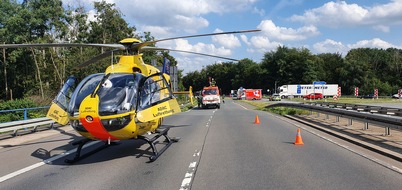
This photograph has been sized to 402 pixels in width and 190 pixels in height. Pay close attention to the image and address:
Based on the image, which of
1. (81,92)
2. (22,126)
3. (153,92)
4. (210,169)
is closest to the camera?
(210,169)

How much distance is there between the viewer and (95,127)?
8336 mm

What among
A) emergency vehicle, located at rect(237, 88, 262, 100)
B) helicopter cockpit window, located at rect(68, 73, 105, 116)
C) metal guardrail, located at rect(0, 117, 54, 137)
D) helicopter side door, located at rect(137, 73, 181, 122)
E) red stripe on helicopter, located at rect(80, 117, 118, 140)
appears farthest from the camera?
emergency vehicle, located at rect(237, 88, 262, 100)

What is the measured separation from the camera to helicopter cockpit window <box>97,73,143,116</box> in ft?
27.6

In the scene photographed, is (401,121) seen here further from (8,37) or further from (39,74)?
(39,74)

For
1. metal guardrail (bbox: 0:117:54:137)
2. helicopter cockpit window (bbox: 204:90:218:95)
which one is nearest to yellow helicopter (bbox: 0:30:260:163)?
metal guardrail (bbox: 0:117:54:137)

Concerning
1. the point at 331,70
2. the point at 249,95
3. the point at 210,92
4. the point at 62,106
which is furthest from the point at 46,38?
the point at 331,70

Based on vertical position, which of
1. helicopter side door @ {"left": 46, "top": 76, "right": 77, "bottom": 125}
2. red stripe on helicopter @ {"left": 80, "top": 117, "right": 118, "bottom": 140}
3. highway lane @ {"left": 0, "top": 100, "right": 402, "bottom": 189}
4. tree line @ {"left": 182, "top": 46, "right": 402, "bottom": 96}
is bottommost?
highway lane @ {"left": 0, "top": 100, "right": 402, "bottom": 189}

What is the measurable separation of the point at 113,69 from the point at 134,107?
75.9 inches

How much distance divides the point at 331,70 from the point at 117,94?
12262cm

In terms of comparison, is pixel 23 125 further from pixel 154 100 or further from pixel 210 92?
pixel 210 92

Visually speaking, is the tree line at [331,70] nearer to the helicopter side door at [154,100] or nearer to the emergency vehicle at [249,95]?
the emergency vehicle at [249,95]

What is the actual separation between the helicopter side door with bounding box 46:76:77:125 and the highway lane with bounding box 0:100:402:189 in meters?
1.08

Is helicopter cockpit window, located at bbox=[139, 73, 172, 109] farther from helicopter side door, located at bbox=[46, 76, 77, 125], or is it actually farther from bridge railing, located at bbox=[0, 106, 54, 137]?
bridge railing, located at bbox=[0, 106, 54, 137]

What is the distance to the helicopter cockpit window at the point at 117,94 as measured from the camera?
8.41 meters
